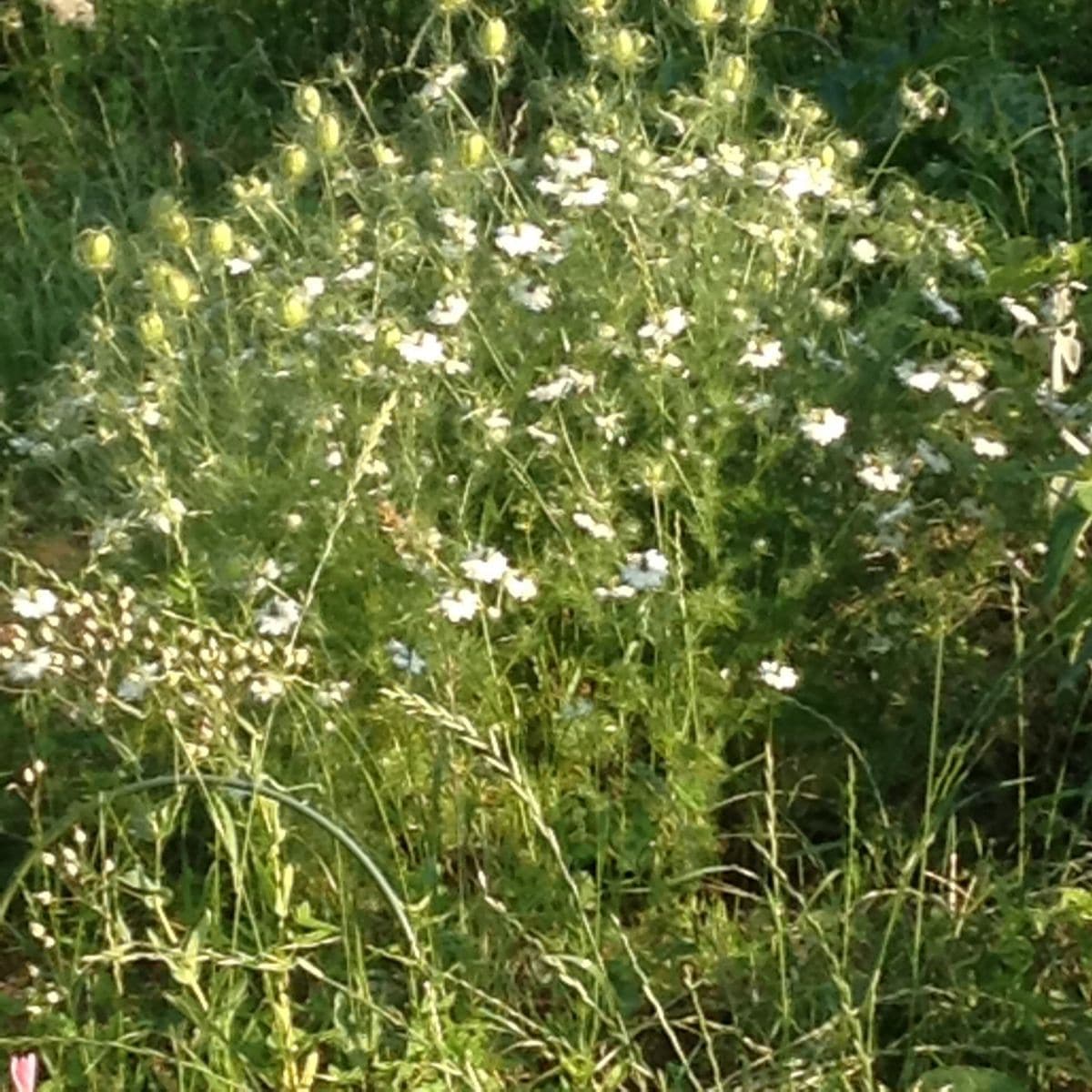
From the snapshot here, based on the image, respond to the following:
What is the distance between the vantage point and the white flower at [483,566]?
95.6 inches

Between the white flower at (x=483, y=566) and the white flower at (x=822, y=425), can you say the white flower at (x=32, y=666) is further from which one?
the white flower at (x=822, y=425)

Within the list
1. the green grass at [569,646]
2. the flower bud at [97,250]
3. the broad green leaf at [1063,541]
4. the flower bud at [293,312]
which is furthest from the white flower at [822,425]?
the flower bud at [97,250]

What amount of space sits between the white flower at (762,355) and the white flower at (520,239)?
29 cm

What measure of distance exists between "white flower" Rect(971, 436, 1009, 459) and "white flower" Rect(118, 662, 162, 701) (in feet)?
3.09

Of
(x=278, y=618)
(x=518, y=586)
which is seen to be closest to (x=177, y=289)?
(x=278, y=618)

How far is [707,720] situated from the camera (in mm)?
2586

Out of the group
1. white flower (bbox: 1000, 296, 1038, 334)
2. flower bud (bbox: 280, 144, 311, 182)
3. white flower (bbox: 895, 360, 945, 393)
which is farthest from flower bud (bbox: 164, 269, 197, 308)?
white flower (bbox: 1000, 296, 1038, 334)

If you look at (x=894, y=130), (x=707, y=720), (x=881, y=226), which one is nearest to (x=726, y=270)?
(x=881, y=226)

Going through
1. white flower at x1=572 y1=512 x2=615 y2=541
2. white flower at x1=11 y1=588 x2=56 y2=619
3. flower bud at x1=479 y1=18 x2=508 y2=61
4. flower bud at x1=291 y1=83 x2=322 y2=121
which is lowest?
white flower at x1=572 y1=512 x2=615 y2=541

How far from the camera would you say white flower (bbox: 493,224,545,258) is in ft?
8.87

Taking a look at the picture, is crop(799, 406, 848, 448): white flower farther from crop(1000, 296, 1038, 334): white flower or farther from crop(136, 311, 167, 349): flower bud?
crop(136, 311, 167, 349): flower bud

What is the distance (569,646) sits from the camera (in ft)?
8.83

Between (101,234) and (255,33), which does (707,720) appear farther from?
(255,33)

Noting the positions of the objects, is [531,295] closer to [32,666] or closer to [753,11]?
[753,11]
